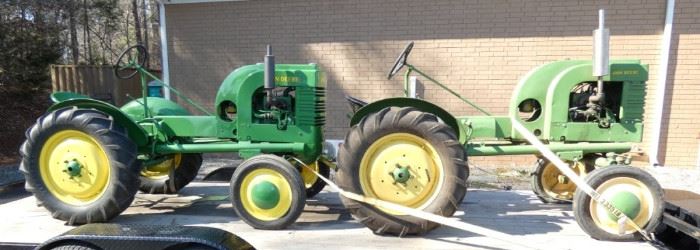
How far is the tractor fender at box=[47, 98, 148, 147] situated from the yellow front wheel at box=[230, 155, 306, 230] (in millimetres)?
1056

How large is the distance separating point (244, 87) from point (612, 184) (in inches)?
116

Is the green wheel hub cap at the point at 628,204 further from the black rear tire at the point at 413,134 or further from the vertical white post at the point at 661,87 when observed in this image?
the vertical white post at the point at 661,87

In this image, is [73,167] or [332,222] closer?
[73,167]

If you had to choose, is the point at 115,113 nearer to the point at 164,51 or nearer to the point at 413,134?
the point at 413,134

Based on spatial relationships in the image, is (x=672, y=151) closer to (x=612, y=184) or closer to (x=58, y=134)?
(x=612, y=184)

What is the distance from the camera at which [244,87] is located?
3908 millimetres

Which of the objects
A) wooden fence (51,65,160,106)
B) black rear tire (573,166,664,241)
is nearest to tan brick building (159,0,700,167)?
wooden fence (51,65,160,106)

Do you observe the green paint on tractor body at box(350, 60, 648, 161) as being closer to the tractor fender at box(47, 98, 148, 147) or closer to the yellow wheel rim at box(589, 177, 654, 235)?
the yellow wheel rim at box(589, 177, 654, 235)

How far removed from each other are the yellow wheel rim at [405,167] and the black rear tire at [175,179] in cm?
220

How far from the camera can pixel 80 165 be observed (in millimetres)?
3703

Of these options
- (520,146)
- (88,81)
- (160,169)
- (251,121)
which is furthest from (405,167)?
(88,81)

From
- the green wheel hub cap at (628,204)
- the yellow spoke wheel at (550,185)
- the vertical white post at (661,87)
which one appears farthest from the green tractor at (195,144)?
the vertical white post at (661,87)

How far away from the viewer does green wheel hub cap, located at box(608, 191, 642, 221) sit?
3.26 metres

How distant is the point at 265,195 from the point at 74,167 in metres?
1.58
